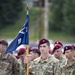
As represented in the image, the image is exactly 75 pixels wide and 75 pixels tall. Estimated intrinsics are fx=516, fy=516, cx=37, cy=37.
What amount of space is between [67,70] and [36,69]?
72 cm

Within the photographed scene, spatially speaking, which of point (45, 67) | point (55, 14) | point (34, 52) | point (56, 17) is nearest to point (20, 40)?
point (45, 67)

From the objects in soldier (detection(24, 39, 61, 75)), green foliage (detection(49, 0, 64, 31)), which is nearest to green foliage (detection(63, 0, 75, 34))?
green foliage (detection(49, 0, 64, 31))

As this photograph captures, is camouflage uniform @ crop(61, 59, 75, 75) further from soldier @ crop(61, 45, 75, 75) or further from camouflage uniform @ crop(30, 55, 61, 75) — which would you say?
camouflage uniform @ crop(30, 55, 61, 75)

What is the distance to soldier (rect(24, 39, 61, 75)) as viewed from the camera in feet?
37.7

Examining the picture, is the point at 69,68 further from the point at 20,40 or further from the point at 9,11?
the point at 9,11

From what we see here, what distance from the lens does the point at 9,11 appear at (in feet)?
195

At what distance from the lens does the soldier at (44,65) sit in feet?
37.7

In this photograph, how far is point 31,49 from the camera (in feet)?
42.6

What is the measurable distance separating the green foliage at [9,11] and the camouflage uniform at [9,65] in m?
46.3

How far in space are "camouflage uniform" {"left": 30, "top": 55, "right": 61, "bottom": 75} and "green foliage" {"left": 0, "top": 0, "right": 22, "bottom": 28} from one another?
1830 inches

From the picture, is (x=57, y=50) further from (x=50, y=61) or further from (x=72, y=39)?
(x=72, y=39)

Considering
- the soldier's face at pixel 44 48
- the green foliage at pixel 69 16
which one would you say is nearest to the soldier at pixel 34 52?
the soldier's face at pixel 44 48

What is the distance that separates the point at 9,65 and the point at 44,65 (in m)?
0.81

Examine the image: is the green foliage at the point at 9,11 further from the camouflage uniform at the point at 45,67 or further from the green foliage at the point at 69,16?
the camouflage uniform at the point at 45,67
